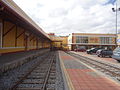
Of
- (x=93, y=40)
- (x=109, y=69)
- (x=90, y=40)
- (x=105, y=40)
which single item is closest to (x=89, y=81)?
(x=109, y=69)

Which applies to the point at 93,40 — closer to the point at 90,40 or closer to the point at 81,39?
the point at 90,40

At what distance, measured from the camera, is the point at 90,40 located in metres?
55.5

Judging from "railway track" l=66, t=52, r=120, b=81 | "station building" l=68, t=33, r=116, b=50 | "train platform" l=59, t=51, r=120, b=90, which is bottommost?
"railway track" l=66, t=52, r=120, b=81

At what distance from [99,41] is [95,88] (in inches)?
2091

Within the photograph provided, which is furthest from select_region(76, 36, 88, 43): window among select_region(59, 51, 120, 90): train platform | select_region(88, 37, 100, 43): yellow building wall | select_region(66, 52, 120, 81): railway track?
select_region(59, 51, 120, 90): train platform

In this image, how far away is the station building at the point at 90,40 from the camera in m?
54.9

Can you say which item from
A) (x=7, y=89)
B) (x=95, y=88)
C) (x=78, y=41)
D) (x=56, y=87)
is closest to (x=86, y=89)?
(x=95, y=88)

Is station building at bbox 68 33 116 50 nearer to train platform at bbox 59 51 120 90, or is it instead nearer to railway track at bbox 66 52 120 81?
railway track at bbox 66 52 120 81

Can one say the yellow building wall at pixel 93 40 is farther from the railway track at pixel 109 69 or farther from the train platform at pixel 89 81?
the train platform at pixel 89 81

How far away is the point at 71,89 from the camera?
5324 mm

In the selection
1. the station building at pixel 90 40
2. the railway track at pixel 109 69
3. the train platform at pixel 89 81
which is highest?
the station building at pixel 90 40

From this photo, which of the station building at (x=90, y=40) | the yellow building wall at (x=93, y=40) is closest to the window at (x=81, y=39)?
the station building at (x=90, y=40)

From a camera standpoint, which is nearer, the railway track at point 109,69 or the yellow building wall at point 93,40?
the railway track at point 109,69

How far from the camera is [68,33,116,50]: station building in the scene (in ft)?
180
